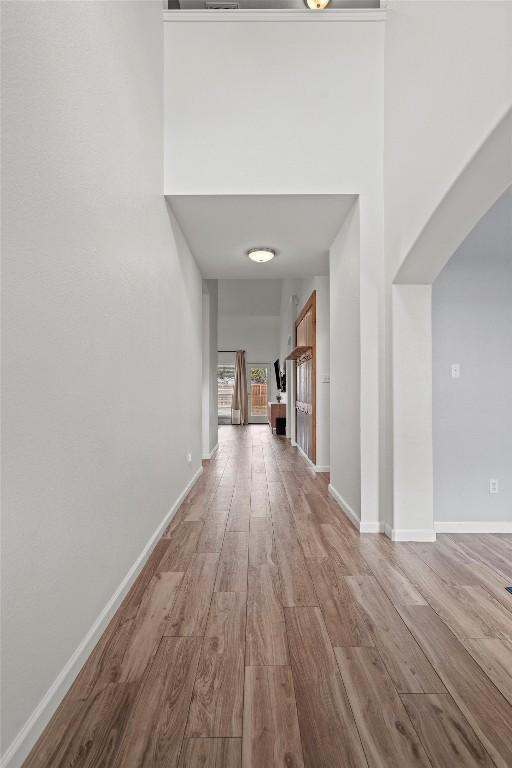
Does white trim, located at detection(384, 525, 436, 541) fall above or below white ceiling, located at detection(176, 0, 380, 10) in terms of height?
below

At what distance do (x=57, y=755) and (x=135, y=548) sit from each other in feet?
3.90

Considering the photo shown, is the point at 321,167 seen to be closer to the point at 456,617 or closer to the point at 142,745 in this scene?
the point at 456,617

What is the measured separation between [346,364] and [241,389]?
35.9 feet

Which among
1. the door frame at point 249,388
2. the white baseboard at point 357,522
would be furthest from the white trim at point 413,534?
the door frame at point 249,388

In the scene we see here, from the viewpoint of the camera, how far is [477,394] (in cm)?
326

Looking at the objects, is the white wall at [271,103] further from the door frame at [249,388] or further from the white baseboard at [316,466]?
the door frame at [249,388]

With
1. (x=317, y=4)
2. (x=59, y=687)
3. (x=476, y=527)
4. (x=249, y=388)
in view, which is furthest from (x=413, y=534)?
(x=249, y=388)

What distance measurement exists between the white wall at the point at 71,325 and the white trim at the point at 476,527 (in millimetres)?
2005

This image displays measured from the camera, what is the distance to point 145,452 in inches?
105

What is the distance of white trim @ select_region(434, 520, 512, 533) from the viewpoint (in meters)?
3.23

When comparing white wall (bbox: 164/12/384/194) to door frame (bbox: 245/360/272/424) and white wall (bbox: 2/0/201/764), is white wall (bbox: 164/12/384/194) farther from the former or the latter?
door frame (bbox: 245/360/272/424)

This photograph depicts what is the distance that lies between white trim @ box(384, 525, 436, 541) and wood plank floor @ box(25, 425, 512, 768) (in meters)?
0.12

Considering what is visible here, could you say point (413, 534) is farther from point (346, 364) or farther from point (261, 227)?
point (261, 227)

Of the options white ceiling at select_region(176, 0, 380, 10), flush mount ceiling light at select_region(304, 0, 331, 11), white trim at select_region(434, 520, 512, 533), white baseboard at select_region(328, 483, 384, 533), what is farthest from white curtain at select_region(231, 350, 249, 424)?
white trim at select_region(434, 520, 512, 533)
